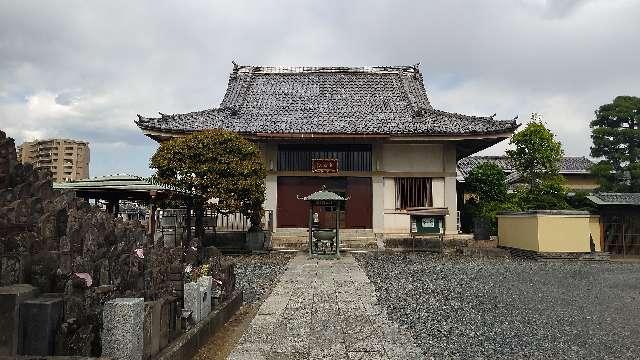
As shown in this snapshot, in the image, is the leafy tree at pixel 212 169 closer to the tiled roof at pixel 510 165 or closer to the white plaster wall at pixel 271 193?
the white plaster wall at pixel 271 193

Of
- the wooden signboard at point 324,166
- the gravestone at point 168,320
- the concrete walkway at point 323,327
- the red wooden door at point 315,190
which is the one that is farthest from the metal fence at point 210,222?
the gravestone at point 168,320

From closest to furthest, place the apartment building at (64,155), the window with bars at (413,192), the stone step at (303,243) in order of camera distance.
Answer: the apartment building at (64,155) → the stone step at (303,243) → the window with bars at (413,192)

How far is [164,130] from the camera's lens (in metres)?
18.7

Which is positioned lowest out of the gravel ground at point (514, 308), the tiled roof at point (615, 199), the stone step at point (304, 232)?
the gravel ground at point (514, 308)

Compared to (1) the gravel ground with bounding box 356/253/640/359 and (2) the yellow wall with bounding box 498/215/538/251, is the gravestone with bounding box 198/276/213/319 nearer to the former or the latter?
(1) the gravel ground with bounding box 356/253/640/359

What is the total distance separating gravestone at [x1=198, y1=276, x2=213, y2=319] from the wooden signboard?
13712mm

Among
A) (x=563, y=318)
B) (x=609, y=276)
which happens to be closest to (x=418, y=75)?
(x=609, y=276)

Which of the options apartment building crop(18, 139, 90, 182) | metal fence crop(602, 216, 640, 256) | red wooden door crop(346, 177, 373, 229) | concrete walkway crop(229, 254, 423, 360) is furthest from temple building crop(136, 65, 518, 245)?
concrete walkway crop(229, 254, 423, 360)

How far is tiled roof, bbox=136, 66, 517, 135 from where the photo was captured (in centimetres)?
1964

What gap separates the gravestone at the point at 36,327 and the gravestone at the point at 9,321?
1.4 inches

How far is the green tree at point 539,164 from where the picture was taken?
19.5 metres

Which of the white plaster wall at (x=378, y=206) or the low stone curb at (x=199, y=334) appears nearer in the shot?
the low stone curb at (x=199, y=334)

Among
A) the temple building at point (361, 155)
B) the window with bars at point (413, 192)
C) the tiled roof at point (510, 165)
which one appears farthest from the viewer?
the tiled roof at point (510, 165)

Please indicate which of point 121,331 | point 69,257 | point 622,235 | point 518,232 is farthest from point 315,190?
point 121,331
